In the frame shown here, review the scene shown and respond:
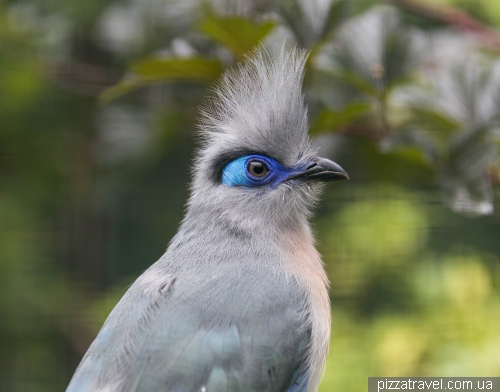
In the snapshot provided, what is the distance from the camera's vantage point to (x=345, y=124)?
278 cm

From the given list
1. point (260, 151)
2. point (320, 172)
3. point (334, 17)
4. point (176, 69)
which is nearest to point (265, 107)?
point (260, 151)

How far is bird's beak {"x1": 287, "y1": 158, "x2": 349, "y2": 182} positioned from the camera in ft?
7.92

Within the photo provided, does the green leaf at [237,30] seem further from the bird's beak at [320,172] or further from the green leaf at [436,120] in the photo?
the green leaf at [436,120]

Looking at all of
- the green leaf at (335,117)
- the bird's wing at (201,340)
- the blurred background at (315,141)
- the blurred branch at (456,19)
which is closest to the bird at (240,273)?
the bird's wing at (201,340)

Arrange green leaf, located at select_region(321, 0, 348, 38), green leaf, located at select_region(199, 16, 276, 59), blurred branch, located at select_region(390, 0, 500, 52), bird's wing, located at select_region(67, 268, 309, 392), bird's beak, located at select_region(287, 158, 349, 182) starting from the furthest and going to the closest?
blurred branch, located at select_region(390, 0, 500, 52) → green leaf, located at select_region(321, 0, 348, 38) → green leaf, located at select_region(199, 16, 276, 59) → bird's beak, located at select_region(287, 158, 349, 182) → bird's wing, located at select_region(67, 268, 309, 392)

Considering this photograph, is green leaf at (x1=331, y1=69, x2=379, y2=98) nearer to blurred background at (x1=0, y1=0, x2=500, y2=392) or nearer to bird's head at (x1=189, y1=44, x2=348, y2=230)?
blurred background at (x1=0, y1=0, x2=500, y2=392)

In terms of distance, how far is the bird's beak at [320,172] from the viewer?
7.92 ft

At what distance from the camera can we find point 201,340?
2.03 meters

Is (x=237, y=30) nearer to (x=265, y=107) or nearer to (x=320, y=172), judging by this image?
(x=265, y=107)

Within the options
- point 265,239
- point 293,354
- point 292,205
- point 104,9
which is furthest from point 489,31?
point 104,9

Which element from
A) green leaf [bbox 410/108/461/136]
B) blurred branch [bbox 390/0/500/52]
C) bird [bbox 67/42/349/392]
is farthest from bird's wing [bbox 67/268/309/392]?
blurred branch [bbox 390/0/500/52]

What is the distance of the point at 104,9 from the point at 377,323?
2.21 metres

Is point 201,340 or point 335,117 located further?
point 335,117

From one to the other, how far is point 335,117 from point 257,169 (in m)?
0.39
